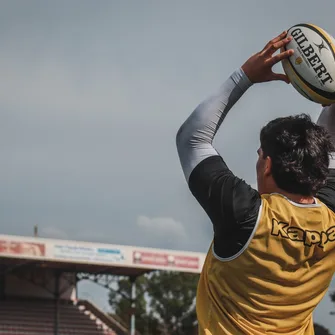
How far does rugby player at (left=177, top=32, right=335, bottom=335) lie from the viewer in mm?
2771

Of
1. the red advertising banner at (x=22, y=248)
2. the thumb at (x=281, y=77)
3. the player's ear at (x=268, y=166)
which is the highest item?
the thumb at (x=281, y=77)

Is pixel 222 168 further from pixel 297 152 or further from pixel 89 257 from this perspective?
pixel 89 257

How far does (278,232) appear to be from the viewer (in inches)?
110

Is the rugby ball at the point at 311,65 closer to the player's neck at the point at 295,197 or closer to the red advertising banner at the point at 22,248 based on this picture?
the player's neck at the point at 295,197

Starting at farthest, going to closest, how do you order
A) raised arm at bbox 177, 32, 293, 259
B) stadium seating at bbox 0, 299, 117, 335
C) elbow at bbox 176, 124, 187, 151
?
stadium seating at bbox 0, 299, 117, 335 < elbow at bbox 176, 124, 187, 151 < raised arm at bbox 177, 32, 293, 259

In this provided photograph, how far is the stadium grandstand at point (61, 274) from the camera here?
30156 millimetres

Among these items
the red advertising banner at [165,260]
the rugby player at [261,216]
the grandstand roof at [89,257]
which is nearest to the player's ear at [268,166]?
the rugby player at [261,216]

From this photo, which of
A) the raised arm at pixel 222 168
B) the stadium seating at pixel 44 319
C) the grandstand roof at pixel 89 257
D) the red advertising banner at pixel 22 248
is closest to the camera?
the raised arm at pixel 222 168

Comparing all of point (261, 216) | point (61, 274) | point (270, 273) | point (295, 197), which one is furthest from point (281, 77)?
point (61, 274)

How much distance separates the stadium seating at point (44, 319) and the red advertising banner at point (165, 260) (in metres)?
4.18

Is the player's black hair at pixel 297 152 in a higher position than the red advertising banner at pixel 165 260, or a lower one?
higher

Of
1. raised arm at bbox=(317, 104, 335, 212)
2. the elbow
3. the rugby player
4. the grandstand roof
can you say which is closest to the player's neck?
the rugby player

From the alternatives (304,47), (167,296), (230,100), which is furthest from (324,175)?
(167,296)

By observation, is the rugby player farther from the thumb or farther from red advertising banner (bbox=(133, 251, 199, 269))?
red advertising banner (bbox=(133, 251, 199, 269))
